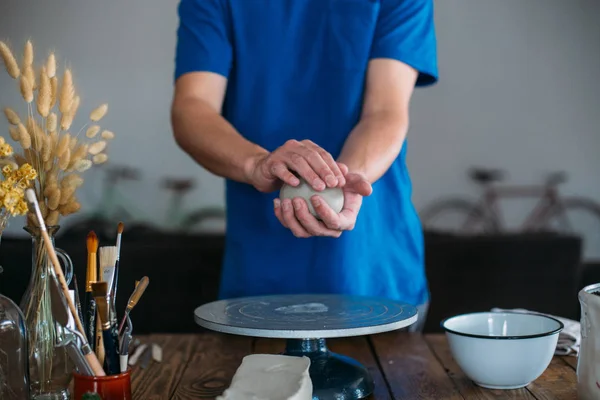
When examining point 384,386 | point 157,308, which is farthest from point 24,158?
point 157,308

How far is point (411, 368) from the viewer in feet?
3.75

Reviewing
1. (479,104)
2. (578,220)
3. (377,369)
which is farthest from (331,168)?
(578,220)

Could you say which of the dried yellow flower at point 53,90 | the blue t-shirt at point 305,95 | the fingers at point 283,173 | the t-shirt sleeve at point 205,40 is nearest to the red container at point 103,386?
the dried yellow flower at point 53,90

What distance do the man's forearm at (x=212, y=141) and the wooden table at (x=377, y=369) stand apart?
326 mm

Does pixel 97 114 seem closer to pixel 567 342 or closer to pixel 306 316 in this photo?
pixel 306 316

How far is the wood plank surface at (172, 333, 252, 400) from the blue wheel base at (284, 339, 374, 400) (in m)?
0.14

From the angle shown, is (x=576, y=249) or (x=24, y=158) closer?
(x=24, y=158)

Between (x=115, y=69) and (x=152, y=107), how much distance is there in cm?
33

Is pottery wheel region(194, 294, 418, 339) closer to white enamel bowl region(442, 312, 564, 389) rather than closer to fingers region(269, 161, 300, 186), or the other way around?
white enamel bowl region(442, 312, 564, 389)

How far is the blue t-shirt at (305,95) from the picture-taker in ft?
5.00

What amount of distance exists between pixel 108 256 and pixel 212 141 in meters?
0.53

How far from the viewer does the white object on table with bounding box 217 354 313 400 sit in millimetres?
831

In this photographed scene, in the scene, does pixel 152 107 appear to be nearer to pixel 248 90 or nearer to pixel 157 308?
pixel 157 308

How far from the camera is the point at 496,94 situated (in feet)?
15.6
